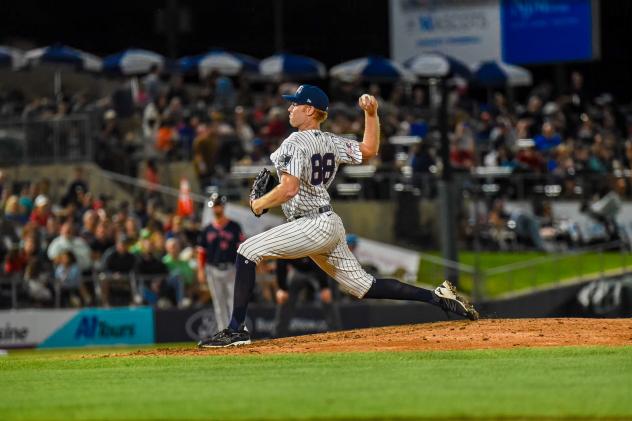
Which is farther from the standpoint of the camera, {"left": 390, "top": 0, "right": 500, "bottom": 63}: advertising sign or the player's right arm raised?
{"left": 390, "top": 0, "right": 500, "bottom": 63}: advertising sign

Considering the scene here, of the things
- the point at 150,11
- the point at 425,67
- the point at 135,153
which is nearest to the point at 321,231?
the point at 135,153

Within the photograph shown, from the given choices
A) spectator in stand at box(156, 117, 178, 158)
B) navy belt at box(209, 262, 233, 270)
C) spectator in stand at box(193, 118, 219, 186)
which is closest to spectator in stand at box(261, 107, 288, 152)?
spectator in stand at box(193, 118, 219, 186)

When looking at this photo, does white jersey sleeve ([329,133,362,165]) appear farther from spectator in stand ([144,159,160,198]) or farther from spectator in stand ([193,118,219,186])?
spectator in stand ([144,159,160,198])

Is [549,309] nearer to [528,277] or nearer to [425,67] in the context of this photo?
[528,277]

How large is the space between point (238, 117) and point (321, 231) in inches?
629

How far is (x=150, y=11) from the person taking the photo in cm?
3712

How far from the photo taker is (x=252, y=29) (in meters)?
38.2

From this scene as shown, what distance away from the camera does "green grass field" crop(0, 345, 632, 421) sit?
26.5 ft

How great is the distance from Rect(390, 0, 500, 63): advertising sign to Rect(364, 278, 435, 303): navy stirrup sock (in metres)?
19.3

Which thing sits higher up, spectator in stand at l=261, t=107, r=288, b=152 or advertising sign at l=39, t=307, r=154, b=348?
spectator in stand at l=261, t=107, r=288, b=152

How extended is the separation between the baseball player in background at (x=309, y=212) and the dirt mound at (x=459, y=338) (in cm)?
38

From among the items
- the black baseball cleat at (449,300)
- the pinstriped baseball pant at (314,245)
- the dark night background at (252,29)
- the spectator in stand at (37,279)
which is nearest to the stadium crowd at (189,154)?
the spectator in stand at (37,279)

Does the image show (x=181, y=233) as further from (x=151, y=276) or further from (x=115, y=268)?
(x=115, y=268)

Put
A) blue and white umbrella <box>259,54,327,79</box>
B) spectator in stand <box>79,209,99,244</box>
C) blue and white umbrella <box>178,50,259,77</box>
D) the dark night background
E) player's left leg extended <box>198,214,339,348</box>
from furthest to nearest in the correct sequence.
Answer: the dark night background < blue and white umbrella <box>178,50,259,77</box> < blue and white umbrella <box>259,54,327,79</box> < spectator in stand <box>79,209,99,244</box> < player's left leg extended <box>198,214,339,348</box>
